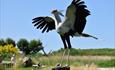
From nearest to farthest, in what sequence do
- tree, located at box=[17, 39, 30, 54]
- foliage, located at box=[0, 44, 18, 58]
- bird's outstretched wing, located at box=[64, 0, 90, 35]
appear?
bird's outstretched wing, located at box=[64, 0, 90, 35] < foliage, located at box=[0, 44, 18, 58] < tree, located at box=[17, 39, 30, 54]

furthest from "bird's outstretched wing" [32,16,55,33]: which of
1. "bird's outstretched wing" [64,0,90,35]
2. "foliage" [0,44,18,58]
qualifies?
"foliage" [0,44,18,58]

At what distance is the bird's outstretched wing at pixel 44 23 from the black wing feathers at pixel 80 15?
0.50 m

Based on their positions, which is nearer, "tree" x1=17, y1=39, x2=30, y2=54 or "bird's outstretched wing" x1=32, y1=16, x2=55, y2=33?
"bird's outstretched wing" x1=32, y1=16, x2=55, y2=33

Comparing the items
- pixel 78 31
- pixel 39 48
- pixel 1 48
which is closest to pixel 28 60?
pixel 1 48

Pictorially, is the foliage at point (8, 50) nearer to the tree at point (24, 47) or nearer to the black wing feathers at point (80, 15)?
the tree at point (24, 47)

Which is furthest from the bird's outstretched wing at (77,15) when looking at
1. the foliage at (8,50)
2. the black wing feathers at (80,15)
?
the foliage at (8,50)

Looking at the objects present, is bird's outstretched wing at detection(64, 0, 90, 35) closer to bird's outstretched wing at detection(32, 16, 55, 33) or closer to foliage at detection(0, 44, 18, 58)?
bird's outstretched wing at detection(32, 16, 55, 33)

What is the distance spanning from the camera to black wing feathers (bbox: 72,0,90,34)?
7.00 meters

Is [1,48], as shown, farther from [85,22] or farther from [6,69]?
[85,22]

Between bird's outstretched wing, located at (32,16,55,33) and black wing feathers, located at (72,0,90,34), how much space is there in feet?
1.63

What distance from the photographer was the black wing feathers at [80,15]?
700cm

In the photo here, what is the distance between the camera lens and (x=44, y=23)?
775cm

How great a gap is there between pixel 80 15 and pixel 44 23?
0.82 m

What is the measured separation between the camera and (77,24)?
285 inches
